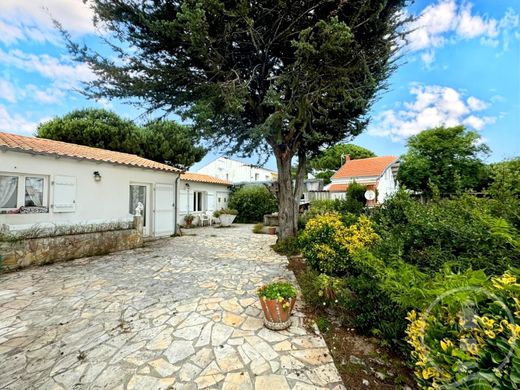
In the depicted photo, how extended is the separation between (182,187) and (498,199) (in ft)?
45.8

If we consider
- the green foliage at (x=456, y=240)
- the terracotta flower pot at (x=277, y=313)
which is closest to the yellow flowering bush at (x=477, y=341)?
the green foliage at (x=456, y=240)

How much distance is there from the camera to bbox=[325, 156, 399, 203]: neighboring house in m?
22.4

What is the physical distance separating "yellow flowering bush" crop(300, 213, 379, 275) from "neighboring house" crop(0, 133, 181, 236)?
24.0 ft

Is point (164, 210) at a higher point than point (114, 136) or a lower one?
lower

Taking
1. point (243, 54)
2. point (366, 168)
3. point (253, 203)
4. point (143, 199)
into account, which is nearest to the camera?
point (243, 54)

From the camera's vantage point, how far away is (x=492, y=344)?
4.12ft

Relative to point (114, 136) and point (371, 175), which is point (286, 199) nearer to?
point (114, 136)

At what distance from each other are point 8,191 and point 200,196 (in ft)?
33.3

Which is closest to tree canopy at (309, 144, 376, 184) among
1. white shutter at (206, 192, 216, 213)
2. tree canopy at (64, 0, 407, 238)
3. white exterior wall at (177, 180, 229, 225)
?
white exterior wall at (177, 180, 229, 225)

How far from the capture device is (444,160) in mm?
19766

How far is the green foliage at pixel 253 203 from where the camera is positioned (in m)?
18.1

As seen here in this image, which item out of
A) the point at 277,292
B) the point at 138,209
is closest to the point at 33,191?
the point at 138,209

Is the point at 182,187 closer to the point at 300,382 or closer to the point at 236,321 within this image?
the point at 236,321

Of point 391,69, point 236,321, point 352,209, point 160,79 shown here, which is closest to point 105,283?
point 236,321
